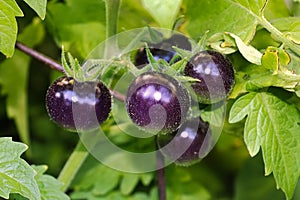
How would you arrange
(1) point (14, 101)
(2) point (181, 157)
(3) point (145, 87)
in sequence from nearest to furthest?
(3) point (145, 87) → (2) point (181, 157) → (1) point (14, 101)

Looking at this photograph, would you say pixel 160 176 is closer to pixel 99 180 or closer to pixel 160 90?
pixel 99 180

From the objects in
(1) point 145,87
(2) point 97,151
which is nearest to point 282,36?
(1) point 145,87

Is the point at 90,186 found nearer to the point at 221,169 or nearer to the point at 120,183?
the point at 120,183

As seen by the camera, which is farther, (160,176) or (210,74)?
(160,176)

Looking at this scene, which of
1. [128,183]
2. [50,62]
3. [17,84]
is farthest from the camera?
[17,84]

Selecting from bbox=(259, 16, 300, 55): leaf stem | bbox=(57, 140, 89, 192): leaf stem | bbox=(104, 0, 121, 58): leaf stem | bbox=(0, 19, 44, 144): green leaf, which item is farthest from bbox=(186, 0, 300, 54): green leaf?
bbox=(0, 19, 44, 144): green leaf

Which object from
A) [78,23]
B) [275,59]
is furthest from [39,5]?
[78,23]

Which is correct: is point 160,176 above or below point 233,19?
below
